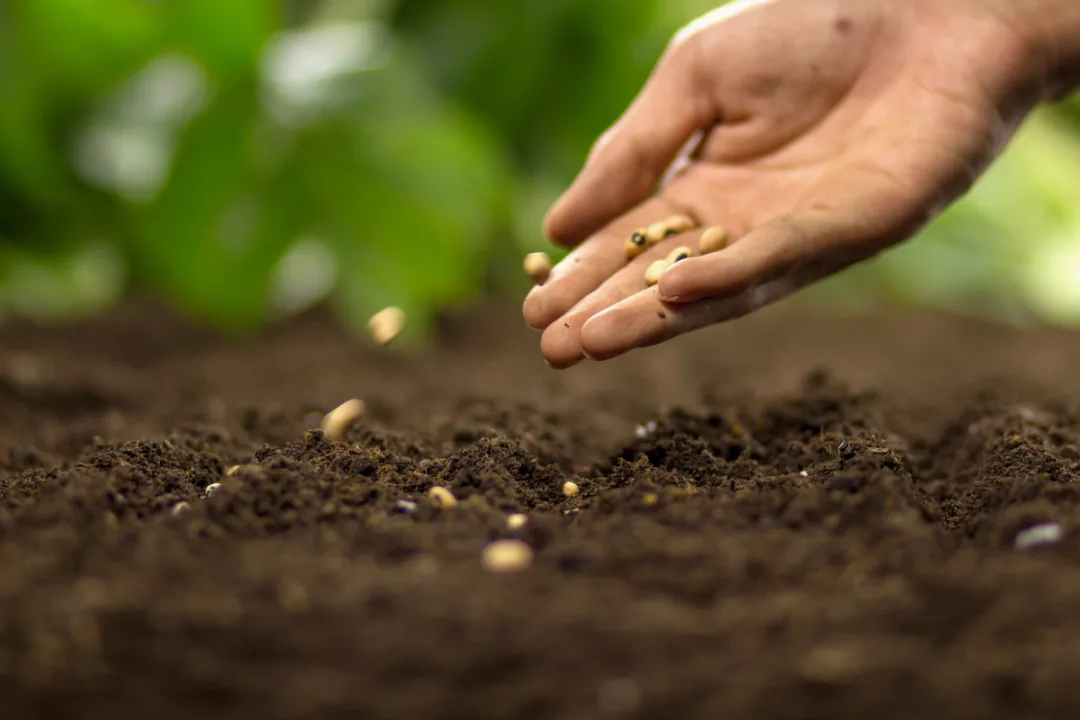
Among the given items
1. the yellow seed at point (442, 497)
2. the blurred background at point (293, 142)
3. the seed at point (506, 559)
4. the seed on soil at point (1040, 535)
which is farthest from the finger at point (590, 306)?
the blurred background at point (293, 142)

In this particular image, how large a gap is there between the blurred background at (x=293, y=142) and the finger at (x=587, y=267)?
140cm

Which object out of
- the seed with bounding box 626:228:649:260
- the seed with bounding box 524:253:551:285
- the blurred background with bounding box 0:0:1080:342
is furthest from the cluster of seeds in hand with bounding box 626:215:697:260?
the blurred background with bounding box 0:0:1080:342

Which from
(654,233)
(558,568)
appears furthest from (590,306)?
(558,568)

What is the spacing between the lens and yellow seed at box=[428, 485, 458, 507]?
39.2 inches

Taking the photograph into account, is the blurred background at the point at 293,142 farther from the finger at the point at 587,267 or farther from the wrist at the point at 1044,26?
the wrist at the point at 1044,26

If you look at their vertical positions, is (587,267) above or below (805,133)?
below

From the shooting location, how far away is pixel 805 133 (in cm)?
146

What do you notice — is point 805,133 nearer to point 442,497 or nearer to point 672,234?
point 672,234

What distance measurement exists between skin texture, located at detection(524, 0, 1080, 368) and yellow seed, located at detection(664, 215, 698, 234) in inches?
0.7

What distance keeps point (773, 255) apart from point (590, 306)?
23 cm

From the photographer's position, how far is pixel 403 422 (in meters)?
1.64

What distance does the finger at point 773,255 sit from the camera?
1121mm

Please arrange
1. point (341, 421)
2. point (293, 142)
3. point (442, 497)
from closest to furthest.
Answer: point (442, 497), point (341, 421), point (293, 142)

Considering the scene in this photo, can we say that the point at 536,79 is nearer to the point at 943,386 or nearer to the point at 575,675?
the point at 943,386
